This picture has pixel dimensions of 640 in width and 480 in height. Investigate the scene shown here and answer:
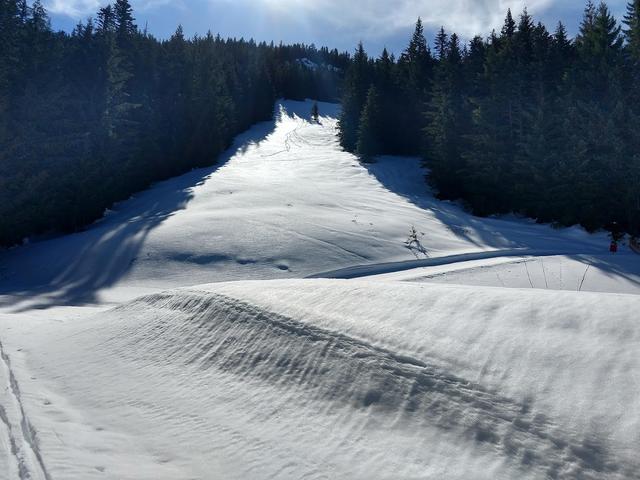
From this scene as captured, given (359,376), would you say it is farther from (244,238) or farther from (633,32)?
(633,32)

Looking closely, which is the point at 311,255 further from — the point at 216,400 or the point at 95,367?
the point at 216,400

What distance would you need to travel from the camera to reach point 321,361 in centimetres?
611

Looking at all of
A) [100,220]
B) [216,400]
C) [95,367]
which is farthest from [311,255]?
[100,220]

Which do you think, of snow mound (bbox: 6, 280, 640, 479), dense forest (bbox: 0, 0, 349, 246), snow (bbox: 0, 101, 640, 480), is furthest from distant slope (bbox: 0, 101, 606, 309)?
snow mound (bbox: 6, 280, 640, 479)

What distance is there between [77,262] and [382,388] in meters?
17.0

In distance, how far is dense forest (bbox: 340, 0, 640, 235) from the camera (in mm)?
24656

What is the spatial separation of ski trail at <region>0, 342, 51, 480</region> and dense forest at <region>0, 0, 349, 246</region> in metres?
18.3

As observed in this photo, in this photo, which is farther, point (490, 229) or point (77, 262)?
point (490, 229)

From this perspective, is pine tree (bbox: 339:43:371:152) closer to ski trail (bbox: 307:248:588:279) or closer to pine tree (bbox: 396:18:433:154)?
pine tree (bbox: 396:18:433:154)

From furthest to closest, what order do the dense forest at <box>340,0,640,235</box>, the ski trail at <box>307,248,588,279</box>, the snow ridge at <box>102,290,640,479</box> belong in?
the dense forest at <box>340,0,640,235</box>, the ski trail at <box>307,248,588,279</box>, the snow ridge at <box>102,290,640,479</box>

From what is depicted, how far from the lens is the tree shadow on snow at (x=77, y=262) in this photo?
16.0 metres

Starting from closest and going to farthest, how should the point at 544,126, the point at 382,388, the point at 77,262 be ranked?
the point at 382,388 < the point at 77,262 < the point at 544,126

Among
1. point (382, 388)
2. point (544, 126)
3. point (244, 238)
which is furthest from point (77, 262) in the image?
point (544, 126)

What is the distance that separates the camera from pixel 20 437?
4.95 meters
